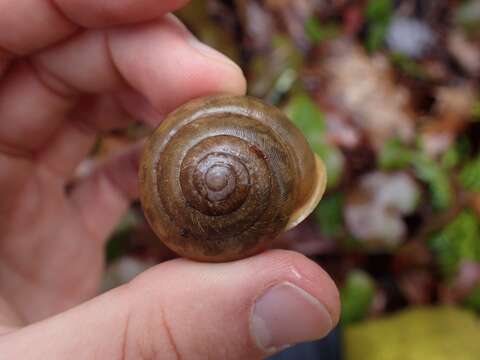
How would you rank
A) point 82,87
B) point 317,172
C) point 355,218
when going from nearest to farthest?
1. point 317,172
2. point 82,87
3. point 355,218

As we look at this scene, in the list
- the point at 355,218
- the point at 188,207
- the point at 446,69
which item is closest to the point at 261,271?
the point at 188,207

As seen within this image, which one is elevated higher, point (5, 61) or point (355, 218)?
point (5, 61)

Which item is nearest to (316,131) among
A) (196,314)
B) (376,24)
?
(376,24)

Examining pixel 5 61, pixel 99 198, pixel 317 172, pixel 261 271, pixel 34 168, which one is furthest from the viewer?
pixel 99 198

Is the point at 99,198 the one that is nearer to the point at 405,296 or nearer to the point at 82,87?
the point at 82,87

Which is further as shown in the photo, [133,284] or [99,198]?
[99,198]

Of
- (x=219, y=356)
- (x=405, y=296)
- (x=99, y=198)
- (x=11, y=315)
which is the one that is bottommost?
(x=405, y=296)

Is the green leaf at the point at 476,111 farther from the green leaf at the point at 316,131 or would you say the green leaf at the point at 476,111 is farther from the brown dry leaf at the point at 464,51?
the green leaf at the point at 316,131
